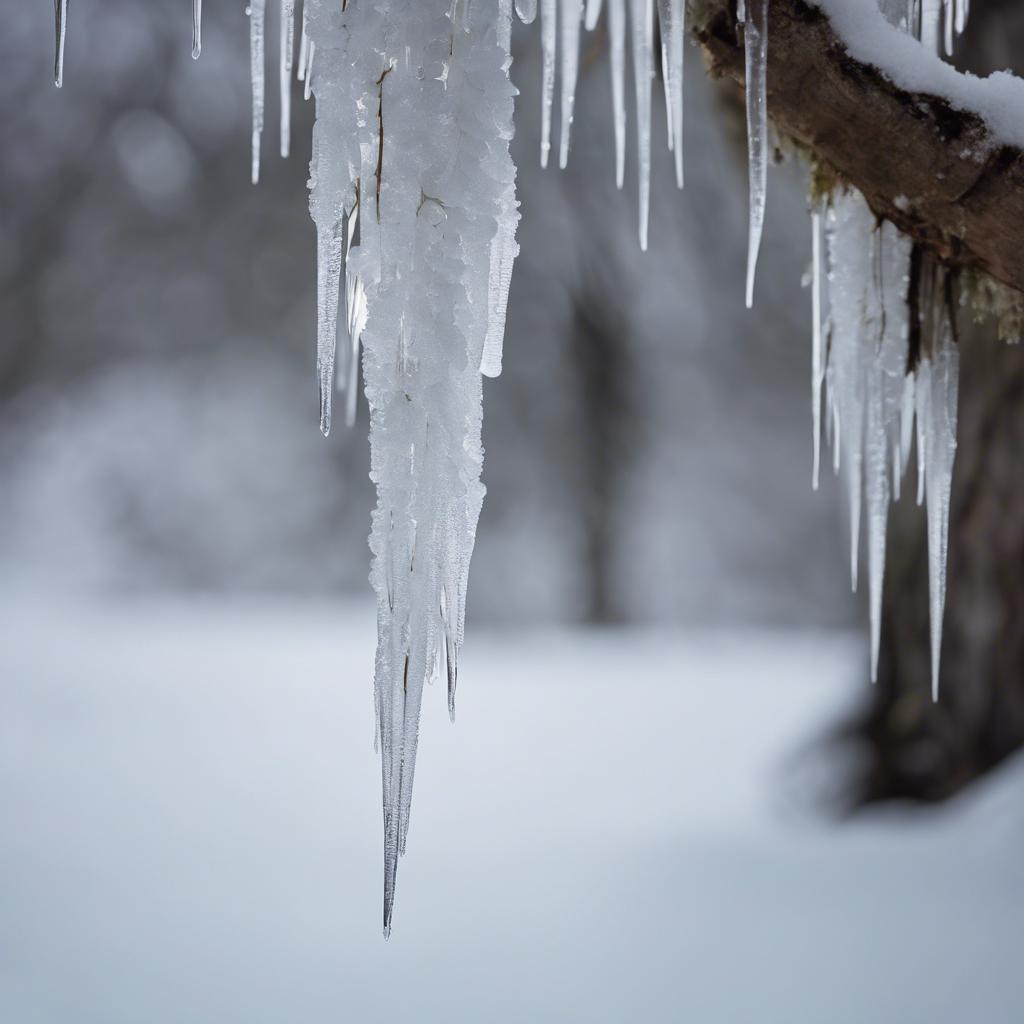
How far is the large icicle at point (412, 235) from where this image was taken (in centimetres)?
104

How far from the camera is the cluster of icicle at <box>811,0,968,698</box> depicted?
4.23ft

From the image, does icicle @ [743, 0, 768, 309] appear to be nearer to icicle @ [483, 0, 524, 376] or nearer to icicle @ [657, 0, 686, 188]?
icicle @ [657, 0, 686, 188]

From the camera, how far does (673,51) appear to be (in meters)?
1.23

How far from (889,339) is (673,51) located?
451 mm

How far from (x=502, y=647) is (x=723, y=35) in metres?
5.66

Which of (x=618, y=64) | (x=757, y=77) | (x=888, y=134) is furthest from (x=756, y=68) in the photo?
(x=618, y=64)

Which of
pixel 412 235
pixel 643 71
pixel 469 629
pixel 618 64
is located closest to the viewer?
pixel 412 235

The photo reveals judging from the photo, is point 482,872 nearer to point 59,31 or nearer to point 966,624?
point 966,624

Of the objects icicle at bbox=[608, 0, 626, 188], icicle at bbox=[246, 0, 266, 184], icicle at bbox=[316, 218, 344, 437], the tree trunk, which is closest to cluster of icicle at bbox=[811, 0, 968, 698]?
icicle at bbox=[608, 0, 626, 188]

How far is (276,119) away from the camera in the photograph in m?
6.69

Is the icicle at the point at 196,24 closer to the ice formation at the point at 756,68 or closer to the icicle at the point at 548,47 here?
the icicle at the point at 548,47

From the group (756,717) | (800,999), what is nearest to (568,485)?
(756,717)

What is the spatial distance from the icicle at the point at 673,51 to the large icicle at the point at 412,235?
0.66ft

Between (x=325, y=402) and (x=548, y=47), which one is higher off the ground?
(x=548, y=47)
